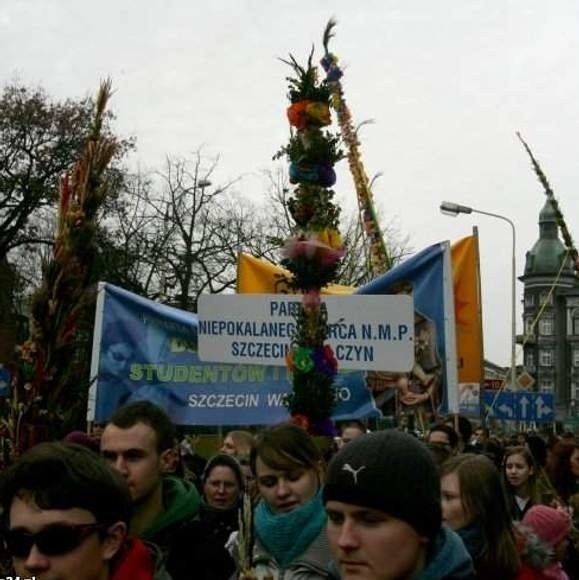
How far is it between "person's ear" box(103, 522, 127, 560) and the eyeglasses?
69 millimetres

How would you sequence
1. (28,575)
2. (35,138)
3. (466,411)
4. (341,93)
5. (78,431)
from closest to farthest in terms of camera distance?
1. (28,575)
2. (78,431)
3. (341,93)
4. (466,411)
5. (35,138)

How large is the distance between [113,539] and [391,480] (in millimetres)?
682

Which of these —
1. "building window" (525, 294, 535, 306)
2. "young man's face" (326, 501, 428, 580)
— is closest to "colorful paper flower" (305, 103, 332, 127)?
"young man's face" (326, 501, 428, 580)

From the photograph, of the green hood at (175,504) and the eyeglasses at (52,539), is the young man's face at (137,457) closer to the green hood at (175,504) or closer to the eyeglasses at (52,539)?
the green hood at (175,504)

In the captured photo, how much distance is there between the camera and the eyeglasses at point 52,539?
8.82 ft

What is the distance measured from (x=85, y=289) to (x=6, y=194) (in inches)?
1178

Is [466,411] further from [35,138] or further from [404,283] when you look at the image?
[35,138]

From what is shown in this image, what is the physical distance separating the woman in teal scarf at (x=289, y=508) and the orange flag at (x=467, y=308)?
6734 millimetres

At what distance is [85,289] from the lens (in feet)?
11.2

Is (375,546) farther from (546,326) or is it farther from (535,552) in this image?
(546,326)

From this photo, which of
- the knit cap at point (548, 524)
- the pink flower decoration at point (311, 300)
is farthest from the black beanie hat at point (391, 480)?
the pink flower decoration at point (311, 300)

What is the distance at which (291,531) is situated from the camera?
3.86 metres

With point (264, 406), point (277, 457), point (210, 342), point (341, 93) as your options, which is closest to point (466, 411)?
Answer: point (341, 93)

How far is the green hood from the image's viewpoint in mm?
3824
